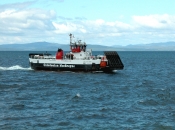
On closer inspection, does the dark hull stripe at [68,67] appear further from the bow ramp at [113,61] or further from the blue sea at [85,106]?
the blue sea at [85,106]

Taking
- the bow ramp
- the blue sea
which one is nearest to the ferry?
the bow ramp

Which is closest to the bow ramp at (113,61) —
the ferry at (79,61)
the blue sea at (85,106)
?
the ferry at (79,61)

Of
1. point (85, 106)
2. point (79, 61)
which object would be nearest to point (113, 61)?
point (79, 61)

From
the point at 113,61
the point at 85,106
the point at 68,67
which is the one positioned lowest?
the point at 85,106

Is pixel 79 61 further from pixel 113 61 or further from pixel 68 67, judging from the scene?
pixel 113 61

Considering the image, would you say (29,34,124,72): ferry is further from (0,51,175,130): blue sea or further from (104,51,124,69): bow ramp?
(0,51,175,130): blue sea

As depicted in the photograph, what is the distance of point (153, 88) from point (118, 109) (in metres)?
18.0

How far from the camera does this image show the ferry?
71750 millimetres

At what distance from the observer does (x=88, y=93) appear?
154 feet

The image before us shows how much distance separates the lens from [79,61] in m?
71.8

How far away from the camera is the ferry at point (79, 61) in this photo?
71.8 metres

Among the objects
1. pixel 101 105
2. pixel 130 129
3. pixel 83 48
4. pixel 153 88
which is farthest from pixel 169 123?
pixel 83 48

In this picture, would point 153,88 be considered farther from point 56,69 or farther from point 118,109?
point 56,69

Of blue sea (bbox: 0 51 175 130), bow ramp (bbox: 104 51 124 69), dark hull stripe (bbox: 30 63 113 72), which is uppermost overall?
bow ramp (bbox: 104 51 124 69)
